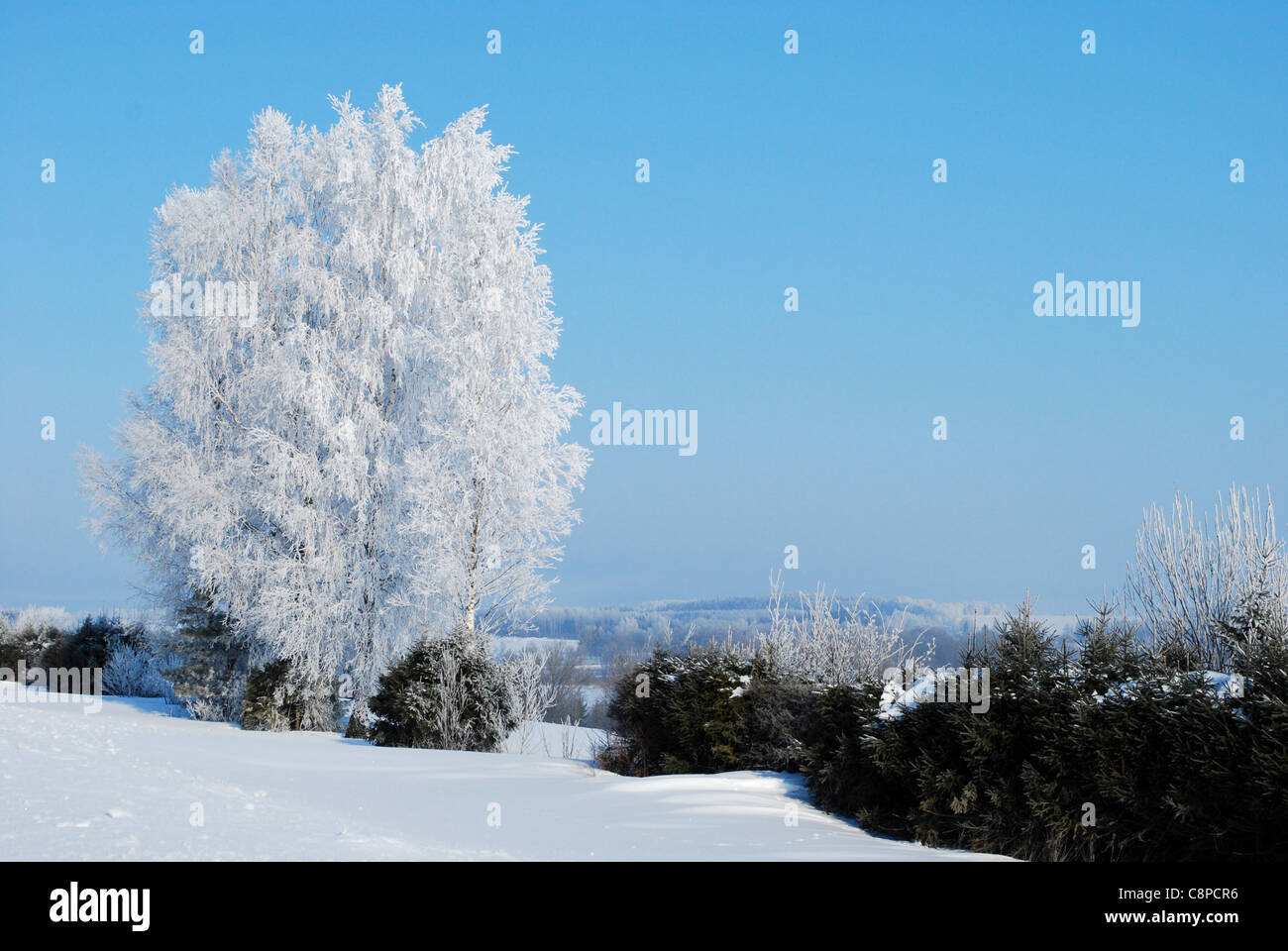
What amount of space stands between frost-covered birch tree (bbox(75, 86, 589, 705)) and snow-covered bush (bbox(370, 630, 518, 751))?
233 centimetres

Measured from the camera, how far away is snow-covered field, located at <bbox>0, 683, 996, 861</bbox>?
603 cm

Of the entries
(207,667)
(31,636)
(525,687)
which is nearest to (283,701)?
(207,667)

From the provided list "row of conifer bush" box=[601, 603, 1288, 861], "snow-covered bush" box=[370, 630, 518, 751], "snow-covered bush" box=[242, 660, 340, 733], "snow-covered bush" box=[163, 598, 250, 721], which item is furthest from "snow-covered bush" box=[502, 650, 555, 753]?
"row of conifer bush" box=[601, 603, 1288, 861]

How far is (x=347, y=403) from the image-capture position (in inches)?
730

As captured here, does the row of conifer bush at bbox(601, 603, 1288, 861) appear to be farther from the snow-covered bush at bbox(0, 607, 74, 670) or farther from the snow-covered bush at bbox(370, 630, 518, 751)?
the snow-covered bush at bbox(0, 607, 74, 670)

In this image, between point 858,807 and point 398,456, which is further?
point 398,456

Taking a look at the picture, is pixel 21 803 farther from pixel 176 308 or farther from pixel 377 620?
pixel 176 308

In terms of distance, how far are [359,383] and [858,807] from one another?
1286cm

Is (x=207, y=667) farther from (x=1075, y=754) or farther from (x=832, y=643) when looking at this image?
(x=1075, y=754)

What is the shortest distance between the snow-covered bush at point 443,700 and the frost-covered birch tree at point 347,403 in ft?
7.65

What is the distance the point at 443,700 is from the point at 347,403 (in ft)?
21.0

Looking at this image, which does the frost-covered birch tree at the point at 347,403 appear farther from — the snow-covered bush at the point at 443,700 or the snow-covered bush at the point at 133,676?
the snow-covered bush at the point at 133,676
